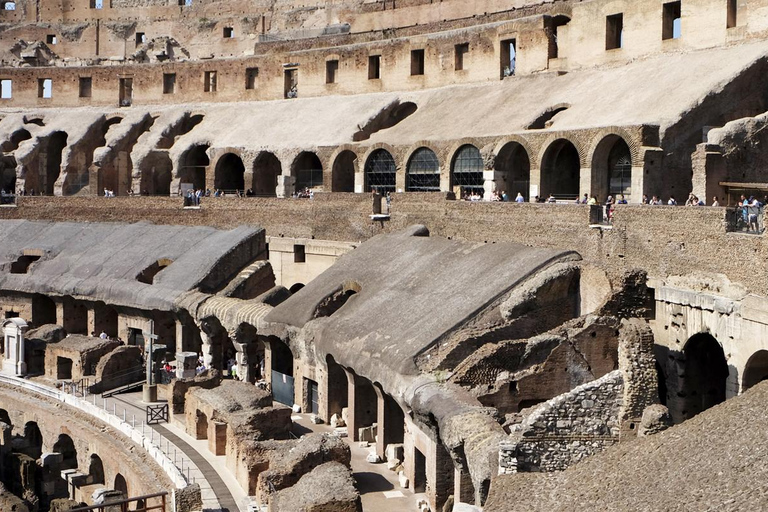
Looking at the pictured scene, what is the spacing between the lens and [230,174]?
44281 mm

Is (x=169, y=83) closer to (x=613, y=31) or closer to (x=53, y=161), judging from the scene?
(x=53, y=161)

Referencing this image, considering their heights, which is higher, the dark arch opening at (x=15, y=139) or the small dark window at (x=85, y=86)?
the small dark window at (x=85, y=86)

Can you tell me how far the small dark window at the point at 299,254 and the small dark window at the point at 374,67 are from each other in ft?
35.8

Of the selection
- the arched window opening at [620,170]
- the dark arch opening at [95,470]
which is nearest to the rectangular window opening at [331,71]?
the arched window opening at [620,170]

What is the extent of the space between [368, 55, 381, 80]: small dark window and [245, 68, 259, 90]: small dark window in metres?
6.60

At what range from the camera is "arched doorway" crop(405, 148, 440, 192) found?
34.8 m

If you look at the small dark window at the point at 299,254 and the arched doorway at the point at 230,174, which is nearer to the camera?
the small dark window at the point at 299,254

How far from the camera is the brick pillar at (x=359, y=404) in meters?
23.3

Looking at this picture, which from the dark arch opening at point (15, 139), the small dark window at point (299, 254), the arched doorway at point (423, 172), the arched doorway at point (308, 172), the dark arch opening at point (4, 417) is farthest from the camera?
the dark arch opening at point (15, 139)

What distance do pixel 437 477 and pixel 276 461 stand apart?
320 cm

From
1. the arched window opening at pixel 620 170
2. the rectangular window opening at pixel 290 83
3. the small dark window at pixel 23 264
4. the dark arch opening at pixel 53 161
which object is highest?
the rectangular window opening at pixel 290 83

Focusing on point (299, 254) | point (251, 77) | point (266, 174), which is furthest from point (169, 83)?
point (299, 254)

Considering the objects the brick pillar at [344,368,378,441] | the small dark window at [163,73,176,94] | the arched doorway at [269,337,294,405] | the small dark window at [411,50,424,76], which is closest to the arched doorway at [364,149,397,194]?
the small dark window at [411,50,424,76]

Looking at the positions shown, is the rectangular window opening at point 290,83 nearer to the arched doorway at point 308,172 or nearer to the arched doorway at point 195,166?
the arched doorway at point 195,166
